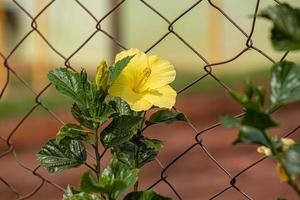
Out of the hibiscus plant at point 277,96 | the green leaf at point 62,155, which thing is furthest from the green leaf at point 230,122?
the green leaf at point 62,155

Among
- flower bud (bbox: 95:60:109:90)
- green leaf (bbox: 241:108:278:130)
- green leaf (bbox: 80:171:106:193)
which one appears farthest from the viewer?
flower bud (bbox: 95:60:109:90)

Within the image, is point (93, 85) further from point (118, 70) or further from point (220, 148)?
point (220, 148)

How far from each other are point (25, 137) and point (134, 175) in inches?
204

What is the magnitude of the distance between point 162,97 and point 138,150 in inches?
4.4

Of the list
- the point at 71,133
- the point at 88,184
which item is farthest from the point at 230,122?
the point at 71,133

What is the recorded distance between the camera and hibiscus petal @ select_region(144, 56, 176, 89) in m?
0.91

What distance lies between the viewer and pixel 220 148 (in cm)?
565

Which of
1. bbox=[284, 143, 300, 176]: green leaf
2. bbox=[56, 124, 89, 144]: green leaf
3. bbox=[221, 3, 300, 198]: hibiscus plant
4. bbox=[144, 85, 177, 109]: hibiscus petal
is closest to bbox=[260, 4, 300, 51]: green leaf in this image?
bbox=[221, 3, 300, 198]: hibiscus plant

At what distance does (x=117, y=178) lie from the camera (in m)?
0.85

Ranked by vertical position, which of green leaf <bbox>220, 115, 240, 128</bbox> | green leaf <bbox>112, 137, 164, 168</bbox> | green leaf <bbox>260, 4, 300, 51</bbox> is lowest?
green leaf <bbox>112, 137, 164, 168</bbox>

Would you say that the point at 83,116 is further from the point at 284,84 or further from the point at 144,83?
the point at 284,84

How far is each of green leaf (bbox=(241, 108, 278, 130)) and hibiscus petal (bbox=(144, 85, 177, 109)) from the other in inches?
9.2

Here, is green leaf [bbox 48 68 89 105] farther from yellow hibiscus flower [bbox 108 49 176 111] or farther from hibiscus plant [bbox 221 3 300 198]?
hibiscus plant [bbox 221 3 300 198]

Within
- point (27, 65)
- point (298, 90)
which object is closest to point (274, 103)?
point (298, 90)
